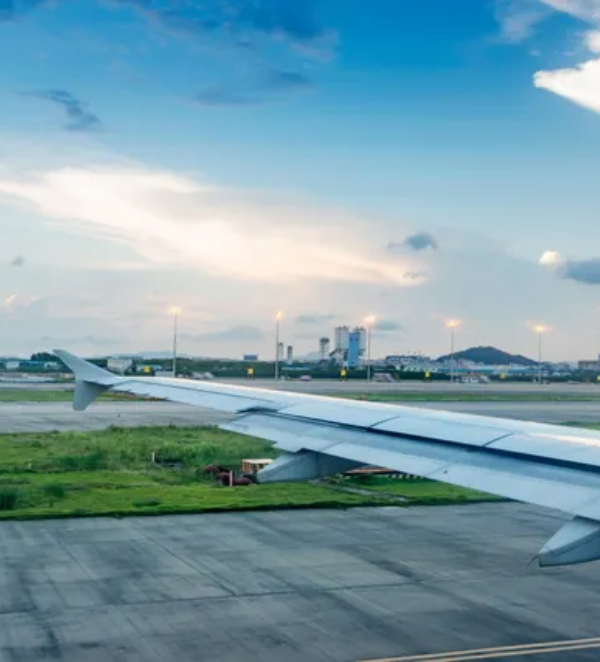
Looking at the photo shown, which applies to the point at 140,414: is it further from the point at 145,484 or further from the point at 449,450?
the point at 449,450

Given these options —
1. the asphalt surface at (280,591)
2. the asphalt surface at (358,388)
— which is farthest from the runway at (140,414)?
the asphalt surface at (280,591)

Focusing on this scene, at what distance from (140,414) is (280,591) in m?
52.9

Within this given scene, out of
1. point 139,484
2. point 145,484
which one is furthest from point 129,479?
point 145,484

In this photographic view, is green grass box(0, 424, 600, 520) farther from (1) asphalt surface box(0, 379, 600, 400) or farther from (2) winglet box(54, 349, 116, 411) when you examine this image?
(1) asphalt surface box(0, 379, 600, 400)

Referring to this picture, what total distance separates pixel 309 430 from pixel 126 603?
16.3 ft

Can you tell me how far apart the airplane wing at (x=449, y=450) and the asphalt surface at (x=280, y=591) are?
10.5ft

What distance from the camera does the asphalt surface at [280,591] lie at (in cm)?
1441

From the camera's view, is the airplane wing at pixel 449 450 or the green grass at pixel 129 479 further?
the green grass at pixel 129 479

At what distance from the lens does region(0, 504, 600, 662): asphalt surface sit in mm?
14406

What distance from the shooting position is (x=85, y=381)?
951 inches

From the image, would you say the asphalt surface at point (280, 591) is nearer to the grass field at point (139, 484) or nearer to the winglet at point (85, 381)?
the grass field at point (139, 484)

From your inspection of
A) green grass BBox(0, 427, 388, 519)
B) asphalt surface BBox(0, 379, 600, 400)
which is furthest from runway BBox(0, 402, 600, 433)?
asphalt surface BBox(0, 379, 600, 400)

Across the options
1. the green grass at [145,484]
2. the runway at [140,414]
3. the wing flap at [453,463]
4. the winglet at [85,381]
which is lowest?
the green grass at [145,484]

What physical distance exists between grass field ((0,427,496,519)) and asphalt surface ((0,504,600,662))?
2252 mm
